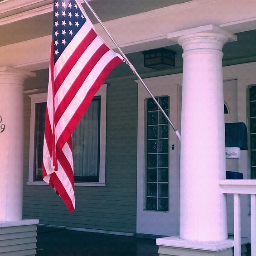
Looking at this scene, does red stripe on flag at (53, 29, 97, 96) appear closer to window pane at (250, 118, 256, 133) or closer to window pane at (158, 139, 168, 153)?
window pane at (250, 118, 256, 133)

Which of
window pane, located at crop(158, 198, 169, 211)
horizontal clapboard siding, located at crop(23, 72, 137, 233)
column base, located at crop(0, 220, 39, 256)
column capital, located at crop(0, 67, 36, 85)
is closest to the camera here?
column base, located at crop(0, 220, 39, 256)

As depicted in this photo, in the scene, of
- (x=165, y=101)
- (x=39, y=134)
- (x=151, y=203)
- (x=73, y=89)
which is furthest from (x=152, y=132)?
(x=73, y=89)

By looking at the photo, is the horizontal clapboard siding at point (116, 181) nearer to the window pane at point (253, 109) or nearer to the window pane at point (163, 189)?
→ the window pane at point (163, 189)

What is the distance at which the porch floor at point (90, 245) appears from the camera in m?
6.59

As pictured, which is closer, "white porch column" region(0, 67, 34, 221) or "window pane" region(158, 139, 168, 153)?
"white porch column" region(0, 67, 34, 221)

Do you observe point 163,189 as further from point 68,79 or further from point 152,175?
point 68,79

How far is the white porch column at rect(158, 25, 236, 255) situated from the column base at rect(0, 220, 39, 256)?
2.51 m

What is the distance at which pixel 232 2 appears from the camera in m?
4.45

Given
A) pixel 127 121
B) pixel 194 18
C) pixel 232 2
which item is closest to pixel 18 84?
pixel 127 121

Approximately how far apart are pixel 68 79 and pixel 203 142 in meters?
1.49

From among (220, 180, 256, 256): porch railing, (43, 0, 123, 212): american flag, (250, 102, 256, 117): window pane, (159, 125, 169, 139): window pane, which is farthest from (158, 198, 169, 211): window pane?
(43, 0, 123, 212): american flag

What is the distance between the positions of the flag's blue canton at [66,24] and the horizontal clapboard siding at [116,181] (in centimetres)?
385

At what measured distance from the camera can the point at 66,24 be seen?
416 cm

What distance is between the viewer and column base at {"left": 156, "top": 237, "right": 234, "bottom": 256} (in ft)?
14.0
